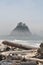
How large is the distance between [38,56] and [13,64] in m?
1.13

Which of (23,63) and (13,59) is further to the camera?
(13,59)

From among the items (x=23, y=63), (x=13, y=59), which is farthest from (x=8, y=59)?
(x=23, y=63)

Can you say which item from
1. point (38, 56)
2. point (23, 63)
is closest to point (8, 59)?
point (23, 63)

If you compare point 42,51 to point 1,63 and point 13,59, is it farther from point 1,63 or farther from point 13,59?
point 1,63

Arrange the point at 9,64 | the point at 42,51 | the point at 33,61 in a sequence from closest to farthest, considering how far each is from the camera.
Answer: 1. the point at 9,64
2. the point at 33,61
3. the point at 42,51

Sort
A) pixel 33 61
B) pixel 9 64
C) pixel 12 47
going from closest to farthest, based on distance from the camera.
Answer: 1. pixel 9 64
2. pixel 33 61
3. pixel 12 47

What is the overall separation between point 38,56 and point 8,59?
0.91m

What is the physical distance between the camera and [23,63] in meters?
5.29

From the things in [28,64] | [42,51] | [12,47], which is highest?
[12,47]

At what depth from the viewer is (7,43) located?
898 cm

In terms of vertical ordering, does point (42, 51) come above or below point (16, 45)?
below

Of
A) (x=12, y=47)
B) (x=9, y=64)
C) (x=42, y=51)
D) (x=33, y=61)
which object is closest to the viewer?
(x=9, y=64)

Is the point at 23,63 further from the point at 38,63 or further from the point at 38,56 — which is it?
the point at 38,56

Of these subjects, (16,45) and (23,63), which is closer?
(23,63)
